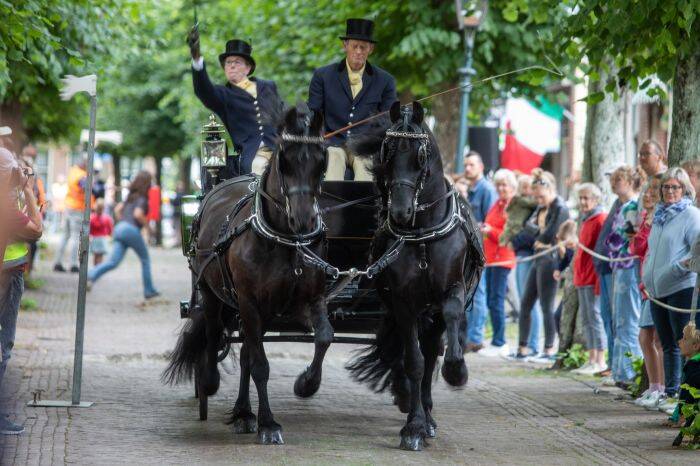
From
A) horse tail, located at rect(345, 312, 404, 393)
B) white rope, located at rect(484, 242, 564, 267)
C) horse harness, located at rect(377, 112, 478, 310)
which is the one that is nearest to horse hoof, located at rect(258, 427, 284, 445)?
horse tail, located at rect(345, 312, 404, 393)

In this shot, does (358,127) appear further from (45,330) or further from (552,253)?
(45,330)

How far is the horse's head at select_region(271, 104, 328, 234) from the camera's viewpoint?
857 cm

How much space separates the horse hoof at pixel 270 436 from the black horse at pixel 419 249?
0.85m

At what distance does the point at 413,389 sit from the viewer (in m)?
9.02

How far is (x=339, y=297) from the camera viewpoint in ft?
32.9

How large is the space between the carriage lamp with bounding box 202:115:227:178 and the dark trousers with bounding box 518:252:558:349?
508 centimetres

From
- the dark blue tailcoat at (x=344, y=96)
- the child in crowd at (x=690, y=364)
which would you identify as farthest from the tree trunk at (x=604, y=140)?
the child in crowd at (x=690, y=364)

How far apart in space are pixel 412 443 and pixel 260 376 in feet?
3.72

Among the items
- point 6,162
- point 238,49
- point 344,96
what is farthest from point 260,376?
point 238,49

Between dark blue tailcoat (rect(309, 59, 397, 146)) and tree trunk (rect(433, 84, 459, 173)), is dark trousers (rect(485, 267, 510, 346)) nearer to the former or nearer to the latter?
dark blue tailcoat (rect(309, 59, 397, 146))

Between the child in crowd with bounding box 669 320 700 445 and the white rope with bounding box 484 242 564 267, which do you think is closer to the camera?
the child in crowd with bounding box 669 320 700 445

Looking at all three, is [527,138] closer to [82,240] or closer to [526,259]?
[526,259]

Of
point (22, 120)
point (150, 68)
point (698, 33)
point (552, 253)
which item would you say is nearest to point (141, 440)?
point (698, 33)

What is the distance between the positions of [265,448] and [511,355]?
23.4ft
